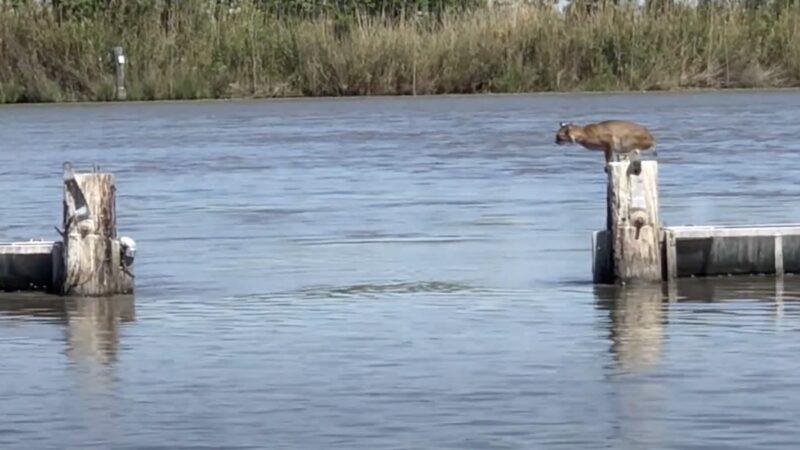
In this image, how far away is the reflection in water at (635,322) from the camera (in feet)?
35.0

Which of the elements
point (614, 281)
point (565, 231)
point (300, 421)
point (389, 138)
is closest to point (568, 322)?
point (614, 281)

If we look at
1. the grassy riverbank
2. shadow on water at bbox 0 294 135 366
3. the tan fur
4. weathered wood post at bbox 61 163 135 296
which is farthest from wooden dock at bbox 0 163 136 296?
the grassy riverbank

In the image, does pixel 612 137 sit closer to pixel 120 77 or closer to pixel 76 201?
pixel 76 201

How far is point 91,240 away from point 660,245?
3.10 meters

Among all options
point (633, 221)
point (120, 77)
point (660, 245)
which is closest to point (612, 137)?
point (660, 245)

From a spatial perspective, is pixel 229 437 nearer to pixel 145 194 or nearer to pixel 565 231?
pixel 565 231

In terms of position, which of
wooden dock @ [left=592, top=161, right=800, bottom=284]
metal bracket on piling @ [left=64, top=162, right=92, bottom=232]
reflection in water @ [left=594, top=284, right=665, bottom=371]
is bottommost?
reflection in water @ [left=594, top=284, right=665, bottom=371]

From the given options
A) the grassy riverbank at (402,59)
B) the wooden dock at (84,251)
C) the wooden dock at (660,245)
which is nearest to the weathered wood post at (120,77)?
the grassy riverbank at (402,59)

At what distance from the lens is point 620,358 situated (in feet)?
34.9

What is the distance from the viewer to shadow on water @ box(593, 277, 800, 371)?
10992 mm

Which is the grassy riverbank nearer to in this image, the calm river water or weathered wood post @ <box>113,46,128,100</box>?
weathered wood post @ <box>113,46,128,100</box>

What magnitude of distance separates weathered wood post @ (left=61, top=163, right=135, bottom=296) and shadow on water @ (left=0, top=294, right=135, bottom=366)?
10 cm

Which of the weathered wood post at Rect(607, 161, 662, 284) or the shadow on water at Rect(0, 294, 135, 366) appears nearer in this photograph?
the shadow on water at Rect(0, 294, 135, 366)

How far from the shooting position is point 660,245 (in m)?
13.1
